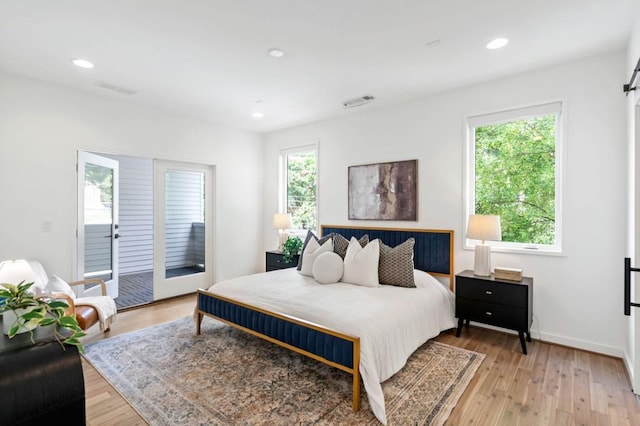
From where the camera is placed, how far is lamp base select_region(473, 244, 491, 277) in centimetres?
338

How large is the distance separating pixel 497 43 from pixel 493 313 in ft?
8.21

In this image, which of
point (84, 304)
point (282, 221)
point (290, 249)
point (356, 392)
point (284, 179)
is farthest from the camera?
point (284, 179)

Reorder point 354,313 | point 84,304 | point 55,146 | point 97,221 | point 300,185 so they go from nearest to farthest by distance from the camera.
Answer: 1. point 354,313
2. point 84,304
3. point 55,146
4. point 97,221
5. point 300,185

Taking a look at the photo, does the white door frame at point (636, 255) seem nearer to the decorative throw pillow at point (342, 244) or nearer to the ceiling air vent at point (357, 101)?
the decorative throw pillow at point (342, 244)

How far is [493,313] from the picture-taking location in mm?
3197

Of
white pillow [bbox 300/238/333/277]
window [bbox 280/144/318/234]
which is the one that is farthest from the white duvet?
Answer: window [bbox 280/144/318/234]

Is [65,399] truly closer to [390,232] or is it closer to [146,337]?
[146,337]

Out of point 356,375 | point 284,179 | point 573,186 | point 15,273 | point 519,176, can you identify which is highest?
point 284,179

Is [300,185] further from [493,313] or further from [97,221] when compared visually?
[493,313]

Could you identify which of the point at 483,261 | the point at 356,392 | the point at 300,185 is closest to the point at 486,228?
the point at 483,261

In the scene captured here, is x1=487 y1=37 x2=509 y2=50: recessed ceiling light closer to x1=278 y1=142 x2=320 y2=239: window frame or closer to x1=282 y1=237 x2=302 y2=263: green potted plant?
x1=278 y1=142 x2=320 y2=239: window frame

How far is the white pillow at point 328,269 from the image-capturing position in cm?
357

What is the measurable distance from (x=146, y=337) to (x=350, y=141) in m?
3.65

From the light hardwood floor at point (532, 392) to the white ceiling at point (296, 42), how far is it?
2.82 meters
